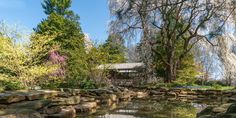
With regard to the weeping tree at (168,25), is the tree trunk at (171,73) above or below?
below

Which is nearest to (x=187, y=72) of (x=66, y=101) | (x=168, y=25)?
(x=168, y=25)

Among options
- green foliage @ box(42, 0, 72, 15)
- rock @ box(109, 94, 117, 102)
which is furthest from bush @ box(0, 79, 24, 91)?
green foliage @ box(42, 0, 72, 15)

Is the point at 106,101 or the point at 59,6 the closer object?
the point at 106,101

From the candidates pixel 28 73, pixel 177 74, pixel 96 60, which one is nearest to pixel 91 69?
pixel 96 60

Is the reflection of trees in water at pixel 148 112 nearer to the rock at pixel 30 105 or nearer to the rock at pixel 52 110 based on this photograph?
the rock at pixel 52 110

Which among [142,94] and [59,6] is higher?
[59,6]

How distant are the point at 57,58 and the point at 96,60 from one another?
20.1 feet

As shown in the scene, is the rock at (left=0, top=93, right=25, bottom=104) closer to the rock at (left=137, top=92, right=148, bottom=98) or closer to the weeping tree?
the rock at (left=137, top=92, right=148, bottom=98)

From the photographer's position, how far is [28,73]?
13.1 metres

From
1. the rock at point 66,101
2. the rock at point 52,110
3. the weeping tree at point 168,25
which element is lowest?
the rock at point 52,110

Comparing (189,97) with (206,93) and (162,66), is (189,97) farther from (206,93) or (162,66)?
(162,66)

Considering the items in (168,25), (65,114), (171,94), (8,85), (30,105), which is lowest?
(65,114)

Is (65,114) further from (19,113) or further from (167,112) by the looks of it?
(167,112)

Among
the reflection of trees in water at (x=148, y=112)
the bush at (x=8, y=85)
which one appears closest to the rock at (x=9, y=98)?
the reflection of trees in water at (x=148, y=112)
